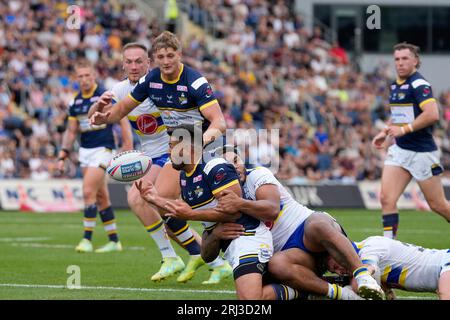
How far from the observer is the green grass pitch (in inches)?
383

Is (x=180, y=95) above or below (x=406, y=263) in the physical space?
above

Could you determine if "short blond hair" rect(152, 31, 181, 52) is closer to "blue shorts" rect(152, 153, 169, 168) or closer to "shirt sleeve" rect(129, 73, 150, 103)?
"shirt sleeve" rect(129, 73, 150, 103)

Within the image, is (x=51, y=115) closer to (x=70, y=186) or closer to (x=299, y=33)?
(x=70, y=186)

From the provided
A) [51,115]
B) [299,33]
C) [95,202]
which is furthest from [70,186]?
[299,33]

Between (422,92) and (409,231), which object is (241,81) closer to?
(409,231)

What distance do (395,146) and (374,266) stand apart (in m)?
5.05

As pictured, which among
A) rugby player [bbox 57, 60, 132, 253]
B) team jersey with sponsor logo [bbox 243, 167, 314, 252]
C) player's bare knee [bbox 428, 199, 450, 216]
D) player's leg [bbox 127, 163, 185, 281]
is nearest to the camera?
team jersey with sponsor logo [bbox 243, 167, 314, 252]

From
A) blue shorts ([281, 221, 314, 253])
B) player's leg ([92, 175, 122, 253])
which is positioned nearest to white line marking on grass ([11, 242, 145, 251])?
player's leg ([92, 175, 122, 253])

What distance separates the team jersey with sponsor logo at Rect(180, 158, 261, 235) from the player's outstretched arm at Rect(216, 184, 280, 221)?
0.47 ft

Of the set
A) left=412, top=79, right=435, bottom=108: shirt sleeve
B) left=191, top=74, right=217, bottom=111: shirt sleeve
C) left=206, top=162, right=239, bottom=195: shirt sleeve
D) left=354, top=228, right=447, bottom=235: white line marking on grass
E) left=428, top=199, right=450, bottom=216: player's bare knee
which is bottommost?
left=354, top=228, right=447, bottom=235: white line marking on grass

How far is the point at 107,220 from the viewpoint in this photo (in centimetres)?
1537

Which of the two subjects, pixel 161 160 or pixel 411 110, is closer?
pixel 161 160

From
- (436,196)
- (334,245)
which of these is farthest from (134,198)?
(436,196)

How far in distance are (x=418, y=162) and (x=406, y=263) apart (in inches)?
178
